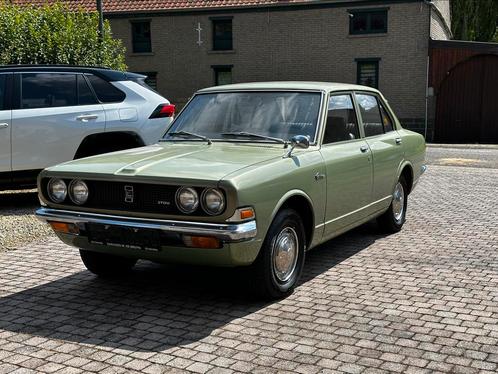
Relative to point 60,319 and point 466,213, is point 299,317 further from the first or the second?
point 466,213

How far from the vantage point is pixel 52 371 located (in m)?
3.72

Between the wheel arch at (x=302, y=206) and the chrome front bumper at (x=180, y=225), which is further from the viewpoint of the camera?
the wheel arch at (x=302, y=206)

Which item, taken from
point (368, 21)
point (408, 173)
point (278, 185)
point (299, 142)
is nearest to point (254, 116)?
point (299, 142)

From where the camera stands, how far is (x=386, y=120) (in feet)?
24.1

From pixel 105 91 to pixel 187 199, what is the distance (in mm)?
4986

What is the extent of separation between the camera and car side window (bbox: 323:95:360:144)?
5.83 metres

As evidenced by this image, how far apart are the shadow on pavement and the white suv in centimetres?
306

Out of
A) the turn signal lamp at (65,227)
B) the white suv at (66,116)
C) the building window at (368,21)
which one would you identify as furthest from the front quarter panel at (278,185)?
the building window at (368,21)

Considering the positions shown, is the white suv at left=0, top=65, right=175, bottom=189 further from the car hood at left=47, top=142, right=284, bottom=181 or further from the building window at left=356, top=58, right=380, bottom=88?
the building window at left=356, top=58, right=380, bottom=88

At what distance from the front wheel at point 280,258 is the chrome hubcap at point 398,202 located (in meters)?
2.56

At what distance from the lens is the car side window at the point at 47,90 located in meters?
8.45

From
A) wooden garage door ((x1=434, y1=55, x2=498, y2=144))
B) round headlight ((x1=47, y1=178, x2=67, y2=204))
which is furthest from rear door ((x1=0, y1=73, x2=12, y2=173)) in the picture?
wooden garage door ((x1=434, y1=55, x2=498, y2=144))

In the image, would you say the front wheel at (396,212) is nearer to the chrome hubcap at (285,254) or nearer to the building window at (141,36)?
the chrome hubcap at (285,254)

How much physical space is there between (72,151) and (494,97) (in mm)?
20728
